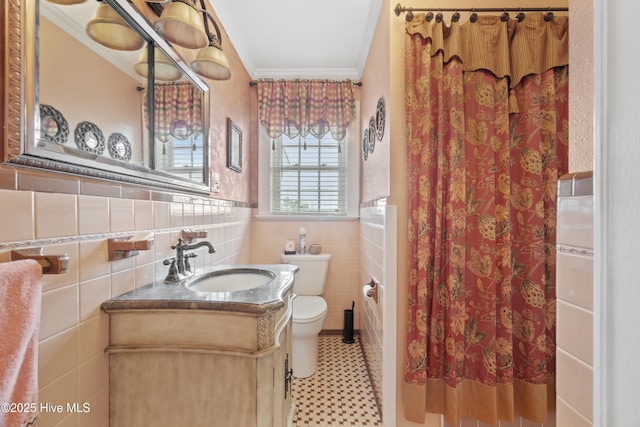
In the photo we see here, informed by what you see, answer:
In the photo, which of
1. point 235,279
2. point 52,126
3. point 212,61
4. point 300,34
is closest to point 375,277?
point 235,279

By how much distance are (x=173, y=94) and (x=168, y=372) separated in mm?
1140

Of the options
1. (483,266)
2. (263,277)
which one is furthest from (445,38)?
(263,277)

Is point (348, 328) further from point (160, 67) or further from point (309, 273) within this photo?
point (160, 67)

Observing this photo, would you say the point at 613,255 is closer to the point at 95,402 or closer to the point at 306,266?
the point at 95,402

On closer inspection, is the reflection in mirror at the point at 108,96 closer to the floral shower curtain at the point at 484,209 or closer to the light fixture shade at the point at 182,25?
the light fixture shade at the point at 182,25

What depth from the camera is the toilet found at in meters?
1.81

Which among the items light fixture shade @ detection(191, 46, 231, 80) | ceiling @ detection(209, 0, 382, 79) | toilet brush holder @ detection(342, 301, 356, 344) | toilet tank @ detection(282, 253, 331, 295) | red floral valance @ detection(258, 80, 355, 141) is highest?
ceiling @ detection(209, 0, 382, 79)

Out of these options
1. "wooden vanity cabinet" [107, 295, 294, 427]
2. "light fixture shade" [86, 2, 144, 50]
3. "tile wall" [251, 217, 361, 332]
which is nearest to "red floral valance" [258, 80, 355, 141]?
"tile wall" [251, 217, 361, 332]

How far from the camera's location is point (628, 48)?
0.37m

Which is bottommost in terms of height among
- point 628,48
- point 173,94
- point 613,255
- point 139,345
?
point 139,345

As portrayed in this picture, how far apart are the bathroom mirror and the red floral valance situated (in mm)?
1098

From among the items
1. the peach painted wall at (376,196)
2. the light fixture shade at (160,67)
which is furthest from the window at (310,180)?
the light fixture shade at (160,67)

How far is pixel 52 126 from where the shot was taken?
672mm

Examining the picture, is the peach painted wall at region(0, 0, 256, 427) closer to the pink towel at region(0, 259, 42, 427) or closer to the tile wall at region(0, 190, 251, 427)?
the tile wall at region(0, 190, 251, 427)
